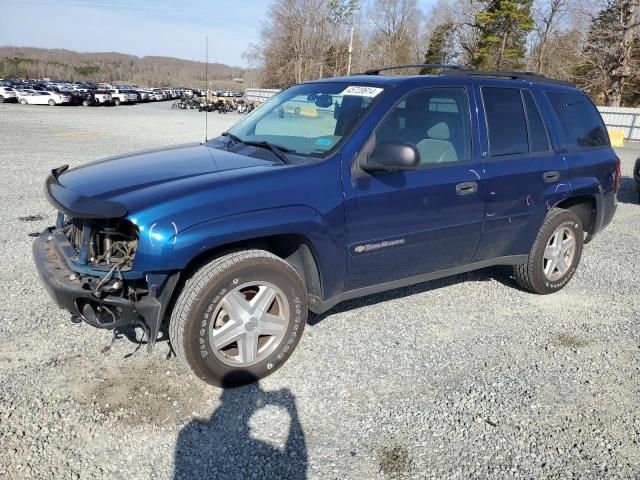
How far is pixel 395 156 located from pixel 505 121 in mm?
1474

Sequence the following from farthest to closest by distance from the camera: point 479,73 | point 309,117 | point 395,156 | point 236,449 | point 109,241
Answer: point 479,73 → point 309,117 → point 395,156 → point 109,241 → point 236,449

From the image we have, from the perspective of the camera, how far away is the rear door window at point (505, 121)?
4.05m

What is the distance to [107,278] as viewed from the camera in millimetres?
2779

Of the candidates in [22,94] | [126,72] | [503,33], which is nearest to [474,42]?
[503,33]

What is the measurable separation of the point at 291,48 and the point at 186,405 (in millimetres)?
64224

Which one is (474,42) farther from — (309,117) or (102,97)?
(309,117)

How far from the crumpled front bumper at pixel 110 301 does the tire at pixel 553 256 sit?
320 centimetres

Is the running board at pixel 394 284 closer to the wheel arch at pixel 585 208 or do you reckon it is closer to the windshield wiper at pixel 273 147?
the wheel arch at pixel 585 208

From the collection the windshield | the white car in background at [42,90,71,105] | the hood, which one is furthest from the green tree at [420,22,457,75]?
the hood

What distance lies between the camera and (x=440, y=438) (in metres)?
2.81

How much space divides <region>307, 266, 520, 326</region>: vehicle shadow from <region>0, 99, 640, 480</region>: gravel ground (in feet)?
0.08

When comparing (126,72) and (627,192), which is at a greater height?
(126,72)

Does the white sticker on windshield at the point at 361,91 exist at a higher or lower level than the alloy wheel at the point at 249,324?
higher

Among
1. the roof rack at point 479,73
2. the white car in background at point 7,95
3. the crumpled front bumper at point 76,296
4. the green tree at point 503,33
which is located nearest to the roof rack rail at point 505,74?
the roof rack at point 479,73
